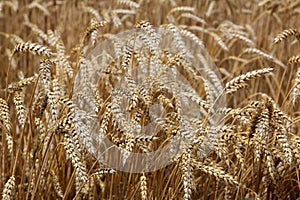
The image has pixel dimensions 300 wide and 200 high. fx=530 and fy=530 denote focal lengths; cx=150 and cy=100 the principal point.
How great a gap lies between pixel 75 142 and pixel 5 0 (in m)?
2.03

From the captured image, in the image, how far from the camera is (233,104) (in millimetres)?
2266

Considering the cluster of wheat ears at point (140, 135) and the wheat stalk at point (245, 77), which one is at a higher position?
the wheat stalk at point (245, 77)

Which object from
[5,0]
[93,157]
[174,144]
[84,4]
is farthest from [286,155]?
[5,0]

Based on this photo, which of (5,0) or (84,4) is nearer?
(84,4)

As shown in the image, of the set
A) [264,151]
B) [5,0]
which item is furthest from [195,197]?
[5,0]

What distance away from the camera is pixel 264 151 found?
122 cm

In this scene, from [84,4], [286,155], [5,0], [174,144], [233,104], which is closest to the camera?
[286,155]

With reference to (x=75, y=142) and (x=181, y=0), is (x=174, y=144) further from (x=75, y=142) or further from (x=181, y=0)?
(x=181, y=0)

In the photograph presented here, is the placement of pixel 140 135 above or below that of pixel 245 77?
below

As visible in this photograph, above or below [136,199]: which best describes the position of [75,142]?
above

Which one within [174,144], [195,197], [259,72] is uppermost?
[259,72]

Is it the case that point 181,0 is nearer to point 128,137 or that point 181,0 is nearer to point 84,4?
point 84,4

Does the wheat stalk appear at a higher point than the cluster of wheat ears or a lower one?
higher

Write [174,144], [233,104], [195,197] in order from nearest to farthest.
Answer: [174,144] < [195,197] < [233,104]
